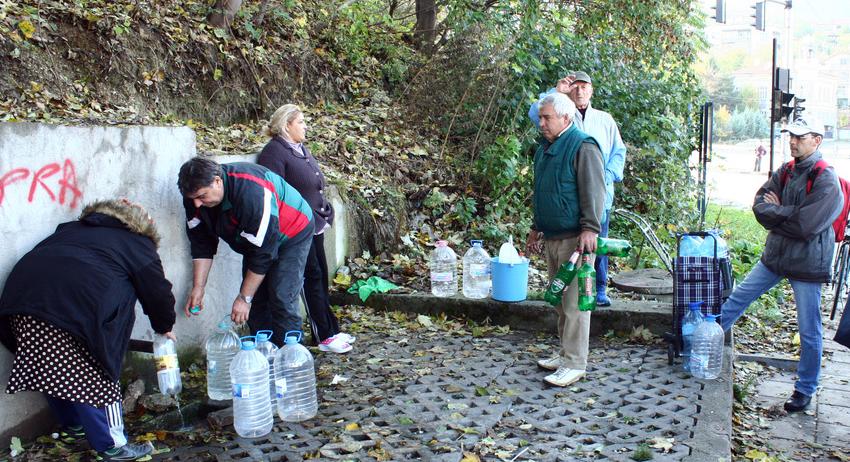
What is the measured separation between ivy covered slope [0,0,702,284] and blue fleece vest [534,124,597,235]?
2848 mm

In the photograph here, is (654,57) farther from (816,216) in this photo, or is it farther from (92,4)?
(92,4)

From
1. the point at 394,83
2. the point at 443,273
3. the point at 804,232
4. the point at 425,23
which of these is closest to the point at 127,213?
the point at 443,273

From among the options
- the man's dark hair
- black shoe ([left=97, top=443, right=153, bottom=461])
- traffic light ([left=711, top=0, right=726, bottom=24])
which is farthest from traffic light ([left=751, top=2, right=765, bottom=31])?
black shoe ([left=97, top=443, right=153, bottom=461])

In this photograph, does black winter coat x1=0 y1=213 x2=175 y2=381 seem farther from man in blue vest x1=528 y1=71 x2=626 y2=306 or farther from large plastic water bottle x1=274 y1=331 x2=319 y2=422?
man in blue vest x1=528 y1=71 x2=626 y2=306

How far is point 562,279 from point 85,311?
299cm

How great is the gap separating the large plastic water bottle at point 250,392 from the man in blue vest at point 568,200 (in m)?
2.01

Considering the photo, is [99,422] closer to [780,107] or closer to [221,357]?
[221,357]

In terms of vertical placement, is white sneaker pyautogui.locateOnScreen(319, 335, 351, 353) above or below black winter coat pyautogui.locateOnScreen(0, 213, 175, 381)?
below

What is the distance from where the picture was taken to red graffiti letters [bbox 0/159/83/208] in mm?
3695

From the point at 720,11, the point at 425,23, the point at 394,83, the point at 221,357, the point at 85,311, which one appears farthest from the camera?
the point at 720,11

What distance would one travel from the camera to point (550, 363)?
530 centimetres

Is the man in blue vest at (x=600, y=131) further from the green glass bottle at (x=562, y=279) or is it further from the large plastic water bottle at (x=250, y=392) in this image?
the large plastic water bottle at (x=250, y=392)

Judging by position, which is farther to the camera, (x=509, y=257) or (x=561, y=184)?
(x=509, y=257)

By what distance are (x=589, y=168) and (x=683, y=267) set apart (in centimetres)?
138
